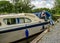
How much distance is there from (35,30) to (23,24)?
4.90ft

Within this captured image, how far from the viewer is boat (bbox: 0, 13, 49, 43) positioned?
15.7m

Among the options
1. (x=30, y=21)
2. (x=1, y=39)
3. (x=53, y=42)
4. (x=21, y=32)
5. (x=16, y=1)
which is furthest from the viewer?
(x=16, y=1)

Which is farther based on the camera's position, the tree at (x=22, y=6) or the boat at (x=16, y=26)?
the tree at (x=22, y=6)

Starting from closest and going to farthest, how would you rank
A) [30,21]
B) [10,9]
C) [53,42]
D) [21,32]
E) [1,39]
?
[53,42] < [1,39] < [21,32] < [30,21] < [10,9]

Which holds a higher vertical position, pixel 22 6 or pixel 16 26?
pixel 16 26

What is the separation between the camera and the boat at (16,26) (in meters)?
15.7

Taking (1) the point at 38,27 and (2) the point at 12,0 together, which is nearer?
(1) the point at 38,27

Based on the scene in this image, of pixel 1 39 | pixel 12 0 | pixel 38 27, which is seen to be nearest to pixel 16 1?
pixel 12 0

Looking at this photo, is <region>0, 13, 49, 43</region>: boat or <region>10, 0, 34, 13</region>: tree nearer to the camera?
<region>0, 13, 49, 43</region>: boat

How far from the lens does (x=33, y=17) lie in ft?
59.3

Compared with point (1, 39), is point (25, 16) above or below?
above

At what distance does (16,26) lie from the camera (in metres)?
16.4

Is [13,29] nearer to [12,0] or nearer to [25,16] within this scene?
[25,16]

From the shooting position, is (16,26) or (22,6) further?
(22,6)
